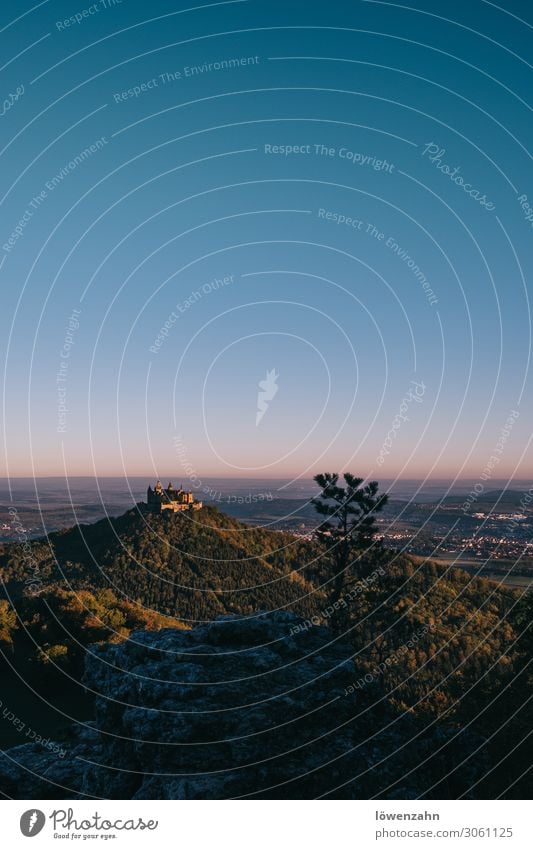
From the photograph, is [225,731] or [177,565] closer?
[225,731]

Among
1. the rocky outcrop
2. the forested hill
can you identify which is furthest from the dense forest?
the rocky outcrop

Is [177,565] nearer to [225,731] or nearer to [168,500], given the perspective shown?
[168,500]

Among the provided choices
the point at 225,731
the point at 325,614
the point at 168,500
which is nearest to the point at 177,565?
the point at 168,500

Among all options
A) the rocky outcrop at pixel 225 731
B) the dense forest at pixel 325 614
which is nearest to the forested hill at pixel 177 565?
the dense forest at pixel 325 614

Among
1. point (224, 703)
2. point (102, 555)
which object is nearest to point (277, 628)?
point (224, 703)

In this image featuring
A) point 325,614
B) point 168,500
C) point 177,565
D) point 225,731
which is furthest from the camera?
point 168,500

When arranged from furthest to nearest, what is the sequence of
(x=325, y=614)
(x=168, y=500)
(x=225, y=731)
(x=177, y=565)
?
(x=168, y=500), (x=177, y=565), (x=325, y=614), (x=225, y=731)

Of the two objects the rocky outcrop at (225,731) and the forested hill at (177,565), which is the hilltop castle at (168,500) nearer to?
the forested hill at (177,565)
